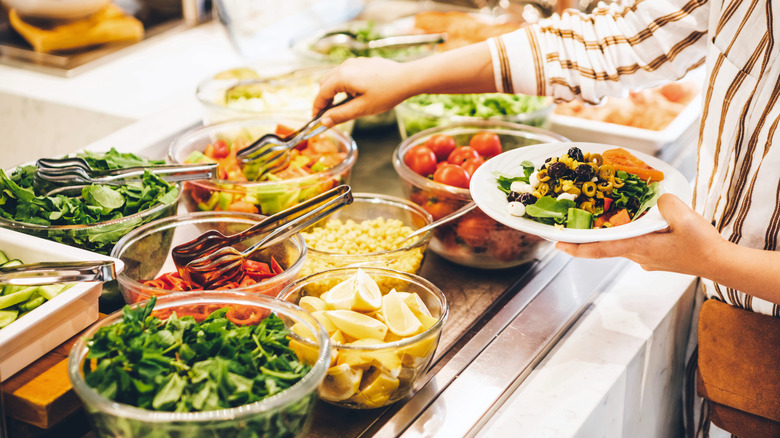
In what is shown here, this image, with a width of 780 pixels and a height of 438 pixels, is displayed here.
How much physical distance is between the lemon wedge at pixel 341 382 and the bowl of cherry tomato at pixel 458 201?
52 centimetres

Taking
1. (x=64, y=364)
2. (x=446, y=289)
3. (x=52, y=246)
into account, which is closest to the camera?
(x=64, y=364)

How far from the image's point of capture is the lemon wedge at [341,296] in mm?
1105

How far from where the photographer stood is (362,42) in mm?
2324

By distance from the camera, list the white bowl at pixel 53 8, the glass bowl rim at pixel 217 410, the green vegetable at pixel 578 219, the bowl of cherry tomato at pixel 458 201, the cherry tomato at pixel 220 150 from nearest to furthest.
Answer: the glass bowl rim at pixel 217 410 → the green vegetable at pixel 578 219 → the bowl of cherry tomato at pixel 458 201 → the cherry tomato at pixel 220 150 → the white bowl at pixel 53 8

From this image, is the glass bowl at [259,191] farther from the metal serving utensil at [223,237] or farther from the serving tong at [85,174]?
the metal serving utensil at [223,237]

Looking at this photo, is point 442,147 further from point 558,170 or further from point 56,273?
point 56,273

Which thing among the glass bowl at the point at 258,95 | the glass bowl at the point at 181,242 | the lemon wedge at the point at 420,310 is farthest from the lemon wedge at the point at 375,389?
the glass bowl at the point at 258,95

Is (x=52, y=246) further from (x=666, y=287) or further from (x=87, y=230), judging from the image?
(x=666, y=287)

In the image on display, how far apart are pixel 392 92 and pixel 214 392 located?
0.84 metres

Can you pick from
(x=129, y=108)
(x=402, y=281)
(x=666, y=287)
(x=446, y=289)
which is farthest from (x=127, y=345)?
(x=129, y=108)

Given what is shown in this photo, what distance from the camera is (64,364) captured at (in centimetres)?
103

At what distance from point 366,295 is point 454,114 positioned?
971mm

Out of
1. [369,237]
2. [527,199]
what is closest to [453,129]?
[369,237]

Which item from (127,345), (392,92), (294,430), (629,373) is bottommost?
(629,373)
